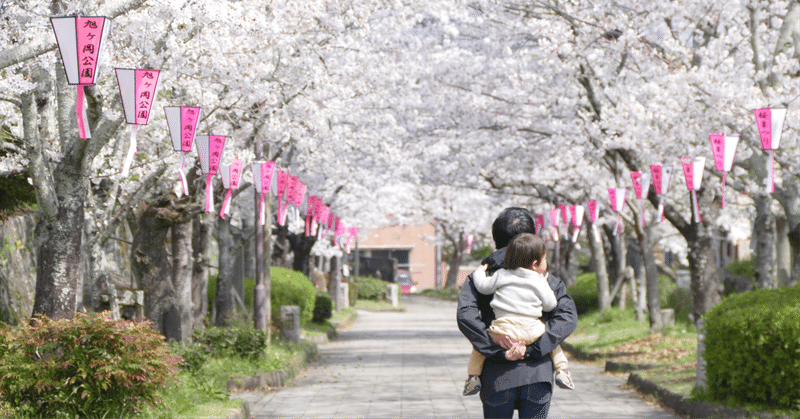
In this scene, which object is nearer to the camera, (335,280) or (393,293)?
(335,280)

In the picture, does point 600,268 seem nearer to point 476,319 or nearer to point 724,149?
point 724,149

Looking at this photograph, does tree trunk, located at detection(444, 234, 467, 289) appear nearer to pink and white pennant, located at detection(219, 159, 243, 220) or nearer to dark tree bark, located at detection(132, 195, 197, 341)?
dark tree bark, located at detection(132, 195, 197, 341)

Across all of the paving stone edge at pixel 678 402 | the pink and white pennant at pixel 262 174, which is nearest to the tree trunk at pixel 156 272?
the pink and white pennant at pixel 262 174

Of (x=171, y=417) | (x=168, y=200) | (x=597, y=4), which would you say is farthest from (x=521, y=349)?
(x=597, y=4)

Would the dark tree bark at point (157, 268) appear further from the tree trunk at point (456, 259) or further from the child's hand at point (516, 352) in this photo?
the tree trunk at point (456, 259)

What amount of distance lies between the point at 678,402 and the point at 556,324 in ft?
22.7

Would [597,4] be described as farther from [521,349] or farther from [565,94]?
[521,349]

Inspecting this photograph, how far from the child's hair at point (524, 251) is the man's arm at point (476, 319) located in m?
0.27

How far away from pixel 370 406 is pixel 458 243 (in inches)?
1700

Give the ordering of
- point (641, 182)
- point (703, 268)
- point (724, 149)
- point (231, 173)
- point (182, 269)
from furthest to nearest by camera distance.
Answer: point (703, 268), point (641, 182), point (182, 269), point (231, 173), point (724, 149)

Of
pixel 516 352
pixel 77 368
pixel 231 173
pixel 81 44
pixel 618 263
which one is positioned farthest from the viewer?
pixel 618 263

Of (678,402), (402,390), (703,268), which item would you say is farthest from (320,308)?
(678,402)

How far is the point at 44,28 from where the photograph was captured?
31.2ft

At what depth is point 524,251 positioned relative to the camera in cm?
479
